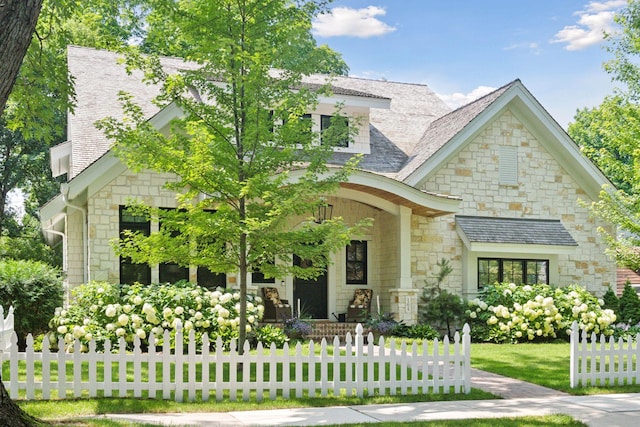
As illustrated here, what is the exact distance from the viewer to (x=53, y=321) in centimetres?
1466

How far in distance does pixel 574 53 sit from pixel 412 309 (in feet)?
30.9

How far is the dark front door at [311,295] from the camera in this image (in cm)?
1995

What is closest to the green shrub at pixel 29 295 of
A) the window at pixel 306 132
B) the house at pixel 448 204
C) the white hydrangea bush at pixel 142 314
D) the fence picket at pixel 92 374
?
the white hydrangea bush at pixel 142 314

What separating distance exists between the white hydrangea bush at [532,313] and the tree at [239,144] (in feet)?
26.2

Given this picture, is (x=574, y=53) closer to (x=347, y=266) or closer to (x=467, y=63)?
(x=467, y=63)

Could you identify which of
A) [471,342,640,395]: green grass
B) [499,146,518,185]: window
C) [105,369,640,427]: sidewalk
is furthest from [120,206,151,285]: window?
[499,146,518,185]: window

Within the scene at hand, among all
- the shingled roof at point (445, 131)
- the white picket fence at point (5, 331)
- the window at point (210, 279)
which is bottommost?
the white picket fence at point (5, 331)

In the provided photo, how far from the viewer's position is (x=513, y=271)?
20.5m

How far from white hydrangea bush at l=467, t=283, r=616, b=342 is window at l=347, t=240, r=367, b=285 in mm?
3089

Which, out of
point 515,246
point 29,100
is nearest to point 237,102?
point 29,100

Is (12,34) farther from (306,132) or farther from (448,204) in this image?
(448,204)

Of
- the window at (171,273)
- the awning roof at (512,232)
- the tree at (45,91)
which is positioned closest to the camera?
the tree at (45,91)

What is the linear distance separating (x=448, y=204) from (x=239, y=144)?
7.96 m

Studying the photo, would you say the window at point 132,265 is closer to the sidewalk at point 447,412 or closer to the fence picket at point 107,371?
the fence picket at point 107,371
